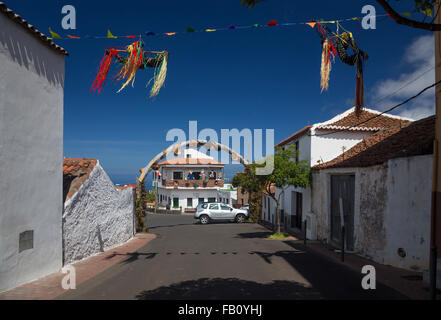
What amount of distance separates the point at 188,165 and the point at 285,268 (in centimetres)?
3445

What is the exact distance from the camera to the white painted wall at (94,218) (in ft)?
29.2

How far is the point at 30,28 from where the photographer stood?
6730 mm

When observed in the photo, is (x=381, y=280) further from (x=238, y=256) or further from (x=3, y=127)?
(x=3, y=127)

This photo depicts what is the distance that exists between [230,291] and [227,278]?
3.59 feet

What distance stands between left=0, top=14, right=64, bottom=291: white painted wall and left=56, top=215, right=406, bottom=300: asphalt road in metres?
A: 1.35

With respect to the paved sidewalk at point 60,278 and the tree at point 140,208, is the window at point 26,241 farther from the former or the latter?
the tree at point 140,208

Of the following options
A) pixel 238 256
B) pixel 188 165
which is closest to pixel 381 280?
pixel 238 256

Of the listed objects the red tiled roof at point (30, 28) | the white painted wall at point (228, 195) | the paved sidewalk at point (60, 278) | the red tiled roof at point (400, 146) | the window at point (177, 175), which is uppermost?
the red tiled roof at point (30, 28)

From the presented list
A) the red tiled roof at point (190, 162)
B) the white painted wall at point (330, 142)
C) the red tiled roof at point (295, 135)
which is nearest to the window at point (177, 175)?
the red tiled roof at point (190, 162)

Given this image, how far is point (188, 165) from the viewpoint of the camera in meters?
42.1

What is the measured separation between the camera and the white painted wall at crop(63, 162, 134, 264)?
29.2ft

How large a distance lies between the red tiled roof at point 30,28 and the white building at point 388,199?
9.30 meters

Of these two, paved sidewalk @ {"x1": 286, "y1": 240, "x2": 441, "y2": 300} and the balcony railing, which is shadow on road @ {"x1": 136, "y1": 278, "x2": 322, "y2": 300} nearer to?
paved sidewalk @ {"x1": 286, "y1": 240, "x2": 441, "y2": 300}

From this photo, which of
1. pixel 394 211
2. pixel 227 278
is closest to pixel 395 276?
pixel 394 211
